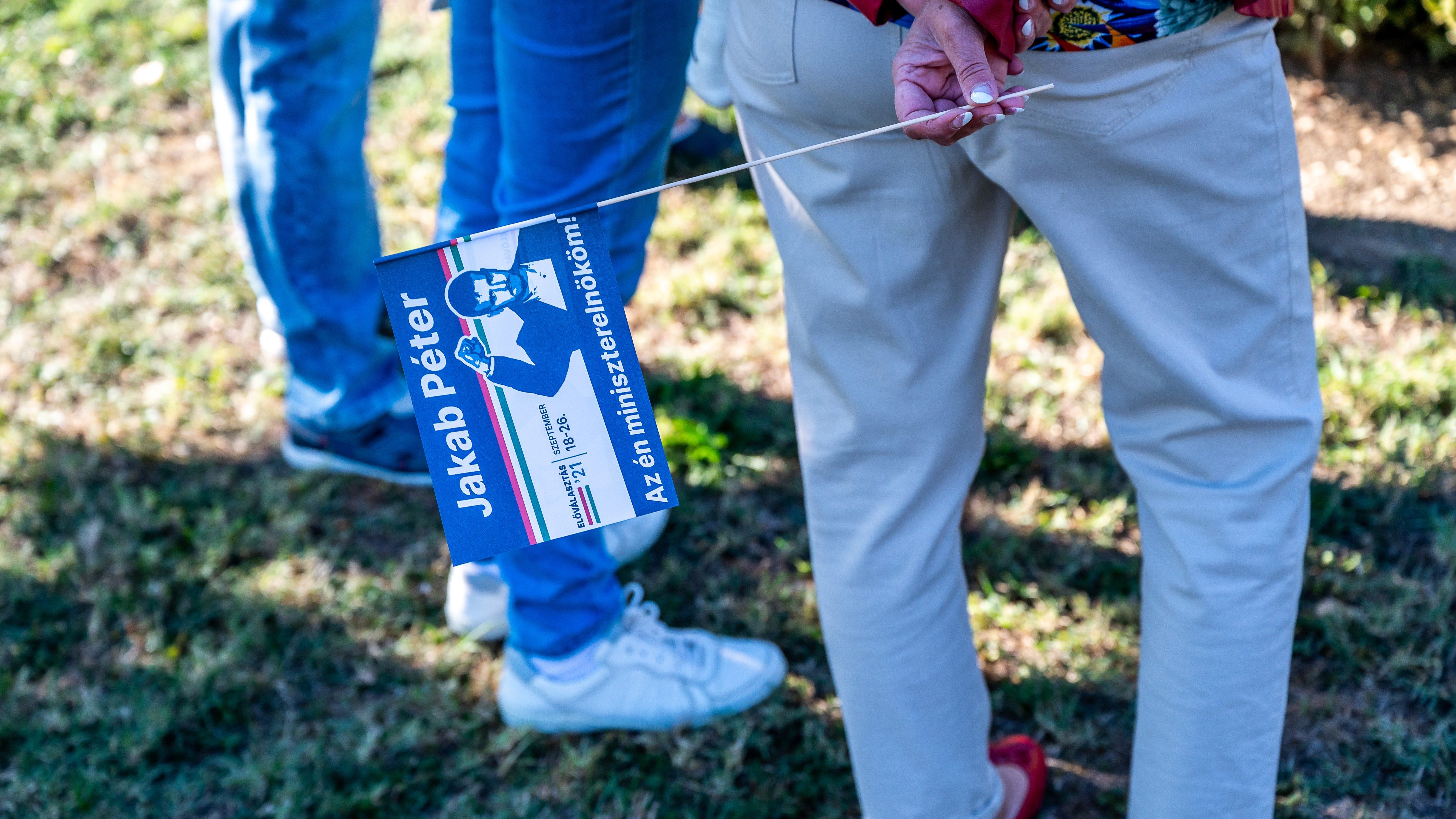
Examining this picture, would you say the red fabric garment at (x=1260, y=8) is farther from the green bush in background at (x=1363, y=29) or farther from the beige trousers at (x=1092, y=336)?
the green bush in background at (x=1363, y=29)

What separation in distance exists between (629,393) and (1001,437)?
55.6 inches

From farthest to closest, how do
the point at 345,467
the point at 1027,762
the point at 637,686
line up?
the point at 345,467 < the point at 637,686 < the point at 1027,762

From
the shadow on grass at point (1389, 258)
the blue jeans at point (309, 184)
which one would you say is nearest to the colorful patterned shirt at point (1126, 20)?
the blue jeans at point (309, 184)

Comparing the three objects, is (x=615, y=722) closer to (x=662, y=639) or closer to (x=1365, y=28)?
(x=662, y=639)

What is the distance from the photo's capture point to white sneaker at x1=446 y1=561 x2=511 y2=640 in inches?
82.8

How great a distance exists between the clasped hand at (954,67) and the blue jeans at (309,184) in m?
1.40

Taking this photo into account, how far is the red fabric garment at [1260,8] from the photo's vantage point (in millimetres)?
1068

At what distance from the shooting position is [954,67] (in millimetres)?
1056

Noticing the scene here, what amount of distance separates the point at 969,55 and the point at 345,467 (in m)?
1.88

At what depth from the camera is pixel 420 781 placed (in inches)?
76.0

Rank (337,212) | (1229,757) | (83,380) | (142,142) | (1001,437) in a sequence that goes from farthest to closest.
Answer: (142,142)
(83,380)
(1001,437)
(337,212)
(1229,757)

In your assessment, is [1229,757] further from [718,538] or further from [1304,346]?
[718,538]

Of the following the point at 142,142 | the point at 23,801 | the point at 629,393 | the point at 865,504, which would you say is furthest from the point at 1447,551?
the point at 142,142

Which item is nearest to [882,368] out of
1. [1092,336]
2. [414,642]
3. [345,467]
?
[1092,336]
